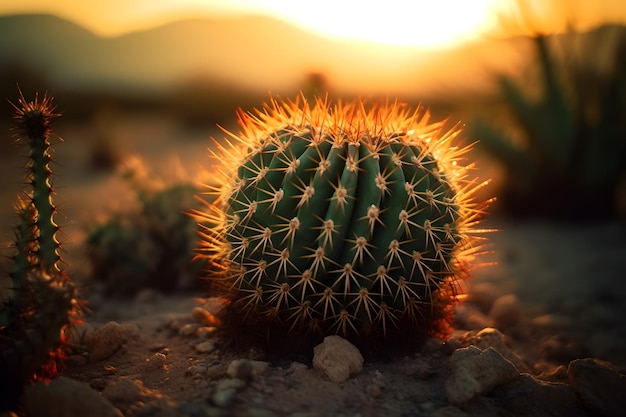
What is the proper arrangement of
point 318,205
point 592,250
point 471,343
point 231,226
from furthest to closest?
point 592,250, point 471,343, point 231,226, point 318,205

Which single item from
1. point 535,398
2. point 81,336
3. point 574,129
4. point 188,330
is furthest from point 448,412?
point 574,129

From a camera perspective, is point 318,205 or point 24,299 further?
point 318,205

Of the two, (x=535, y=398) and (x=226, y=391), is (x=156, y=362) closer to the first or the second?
(x=226, y=391)

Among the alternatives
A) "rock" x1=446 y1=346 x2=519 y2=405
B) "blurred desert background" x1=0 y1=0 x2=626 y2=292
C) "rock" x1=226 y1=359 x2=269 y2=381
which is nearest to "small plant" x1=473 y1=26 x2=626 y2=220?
"blurred desert background" x1=0 y1=0 x2=626 y2=292

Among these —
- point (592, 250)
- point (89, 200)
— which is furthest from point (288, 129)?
point (89, 200)

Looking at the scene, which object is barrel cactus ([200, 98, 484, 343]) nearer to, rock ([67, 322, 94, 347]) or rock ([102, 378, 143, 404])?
rock ([102, 378, 143, 404])

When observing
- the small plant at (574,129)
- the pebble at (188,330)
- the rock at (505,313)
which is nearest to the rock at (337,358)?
the pebble at (188,330)

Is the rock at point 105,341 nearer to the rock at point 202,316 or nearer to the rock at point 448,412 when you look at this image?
the rock at point 202,316

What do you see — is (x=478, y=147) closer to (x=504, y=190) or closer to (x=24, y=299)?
(x=504, y=190)
